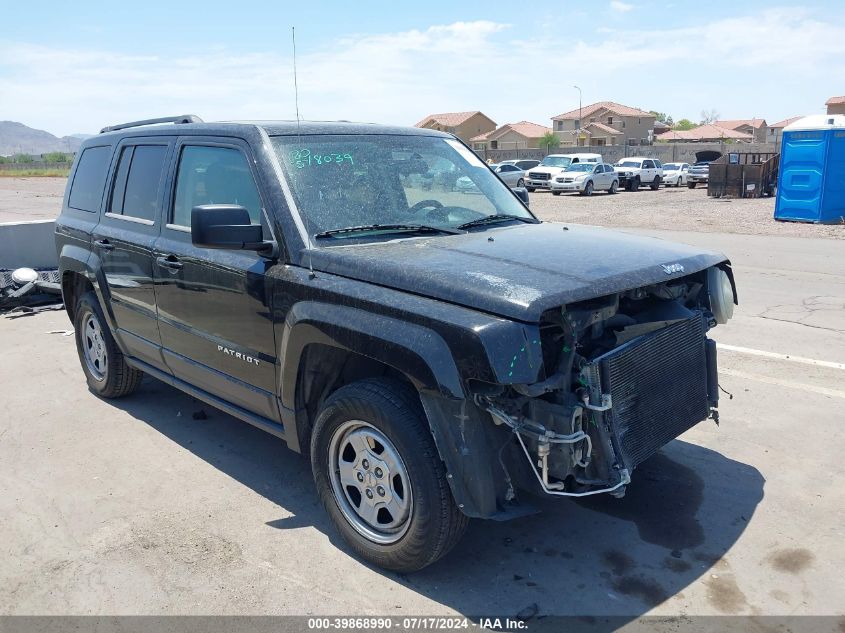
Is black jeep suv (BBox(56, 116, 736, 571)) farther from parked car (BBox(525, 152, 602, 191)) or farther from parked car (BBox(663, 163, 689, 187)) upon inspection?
parked car (BBox(663, 163, 689, 187))

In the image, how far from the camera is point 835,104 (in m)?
84.1

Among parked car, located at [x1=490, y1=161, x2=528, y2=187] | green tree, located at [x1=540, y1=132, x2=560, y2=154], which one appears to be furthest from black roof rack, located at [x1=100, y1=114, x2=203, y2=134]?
green tree, located at [x1=540, y1=132, x2=560, y2=154]

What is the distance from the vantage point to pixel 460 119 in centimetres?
10906

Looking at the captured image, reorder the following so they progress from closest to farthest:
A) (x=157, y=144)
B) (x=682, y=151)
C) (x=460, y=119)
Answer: (x=157, y=144), (x=682, y=151), (x=460, y=119)

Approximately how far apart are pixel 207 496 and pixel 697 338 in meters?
2.84

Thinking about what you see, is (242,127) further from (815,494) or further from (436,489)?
(815,494)

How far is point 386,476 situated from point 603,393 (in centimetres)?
103

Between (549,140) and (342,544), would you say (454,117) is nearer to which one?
(549,140)

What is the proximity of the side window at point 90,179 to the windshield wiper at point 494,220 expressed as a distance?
2.91 meters

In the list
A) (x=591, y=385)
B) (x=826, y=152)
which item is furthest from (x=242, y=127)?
(x=826, y=152)

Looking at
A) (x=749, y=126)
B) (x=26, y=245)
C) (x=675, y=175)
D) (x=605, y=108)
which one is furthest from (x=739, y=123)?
(x=26, y=245)

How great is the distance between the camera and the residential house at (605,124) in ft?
331

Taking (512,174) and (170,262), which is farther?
(512,174)

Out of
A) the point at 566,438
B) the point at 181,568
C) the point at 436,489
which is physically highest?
the point at 566,438
